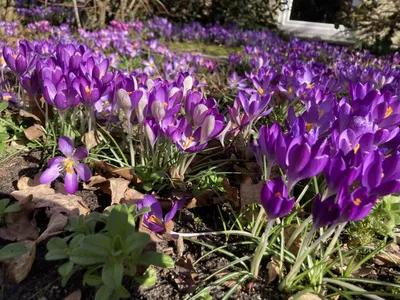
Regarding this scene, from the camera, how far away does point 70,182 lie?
130 cm

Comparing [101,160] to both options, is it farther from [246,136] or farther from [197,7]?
[197,7]

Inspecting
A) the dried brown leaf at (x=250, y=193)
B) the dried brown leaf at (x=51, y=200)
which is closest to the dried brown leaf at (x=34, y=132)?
the dried brown leaf at (x=51, y=200)

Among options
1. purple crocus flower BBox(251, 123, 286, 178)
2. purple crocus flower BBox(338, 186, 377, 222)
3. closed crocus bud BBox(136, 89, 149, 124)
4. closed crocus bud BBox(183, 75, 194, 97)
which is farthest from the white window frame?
purple crocus flower BBox(338, 186, 377, 222)

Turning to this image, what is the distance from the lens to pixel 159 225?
46.5 inches

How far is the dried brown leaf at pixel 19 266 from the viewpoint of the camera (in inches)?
43.2

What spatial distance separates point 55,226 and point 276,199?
73 cm

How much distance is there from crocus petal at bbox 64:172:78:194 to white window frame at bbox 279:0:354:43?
8579 mm

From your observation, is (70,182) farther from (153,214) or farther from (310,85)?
(310,85)

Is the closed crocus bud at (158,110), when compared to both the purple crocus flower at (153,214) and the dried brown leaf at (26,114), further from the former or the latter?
the dried brown leaf at (26,114)

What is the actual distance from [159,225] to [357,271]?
0.62 m

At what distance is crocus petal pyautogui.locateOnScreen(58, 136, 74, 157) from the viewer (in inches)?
49.9

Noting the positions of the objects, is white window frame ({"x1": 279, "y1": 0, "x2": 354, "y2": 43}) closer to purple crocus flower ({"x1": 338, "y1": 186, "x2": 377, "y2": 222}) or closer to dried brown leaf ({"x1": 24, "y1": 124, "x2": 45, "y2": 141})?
dried brown leaf ({"x1": 24, "y1": 124, "x2": 45, "y2": 141})

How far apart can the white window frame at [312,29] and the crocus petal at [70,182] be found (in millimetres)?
8579

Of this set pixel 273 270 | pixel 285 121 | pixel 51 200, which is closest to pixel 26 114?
pixel 51 200
